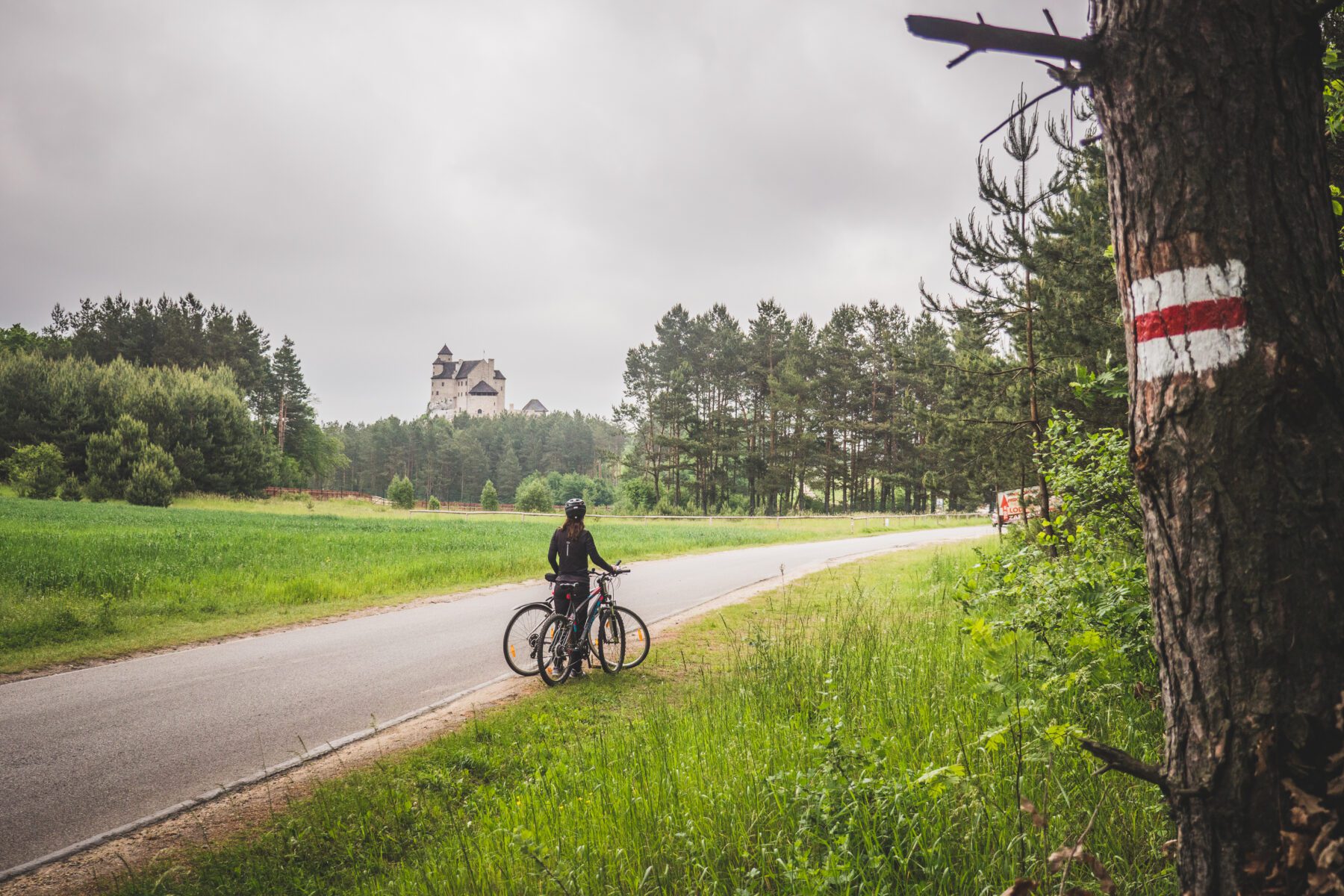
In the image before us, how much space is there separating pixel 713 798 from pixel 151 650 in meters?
8.78

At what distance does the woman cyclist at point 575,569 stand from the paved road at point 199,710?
110 centimetres

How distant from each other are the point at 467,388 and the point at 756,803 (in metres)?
152

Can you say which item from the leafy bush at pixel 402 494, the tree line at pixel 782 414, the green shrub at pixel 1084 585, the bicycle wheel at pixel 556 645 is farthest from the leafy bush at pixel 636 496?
the green shrub at pixel 1084 585

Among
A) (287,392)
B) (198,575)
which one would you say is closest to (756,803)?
(198,575)

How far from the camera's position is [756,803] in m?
3.15

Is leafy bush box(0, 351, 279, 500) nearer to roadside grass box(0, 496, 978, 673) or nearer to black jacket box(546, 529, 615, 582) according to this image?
roadside grass box(0, 496, 978, 673)

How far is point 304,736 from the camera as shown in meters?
5.68

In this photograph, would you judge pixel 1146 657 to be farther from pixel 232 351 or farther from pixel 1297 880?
pixel 232 351

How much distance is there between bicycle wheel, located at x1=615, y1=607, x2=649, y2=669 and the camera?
25.1ft

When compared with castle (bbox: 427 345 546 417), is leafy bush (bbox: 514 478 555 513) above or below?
below

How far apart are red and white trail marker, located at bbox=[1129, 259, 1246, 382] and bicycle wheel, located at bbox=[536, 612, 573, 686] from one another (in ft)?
20.9

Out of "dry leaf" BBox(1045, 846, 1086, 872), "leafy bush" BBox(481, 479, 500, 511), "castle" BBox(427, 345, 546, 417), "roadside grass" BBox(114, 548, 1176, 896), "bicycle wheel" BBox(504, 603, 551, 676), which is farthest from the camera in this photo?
"castle" BBox(427, 345, 546, 417)

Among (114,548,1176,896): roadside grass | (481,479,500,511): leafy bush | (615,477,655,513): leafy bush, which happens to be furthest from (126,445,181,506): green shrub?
(114,548,1176,896): roadside grass

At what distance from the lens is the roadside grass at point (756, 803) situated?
269 centimetres
